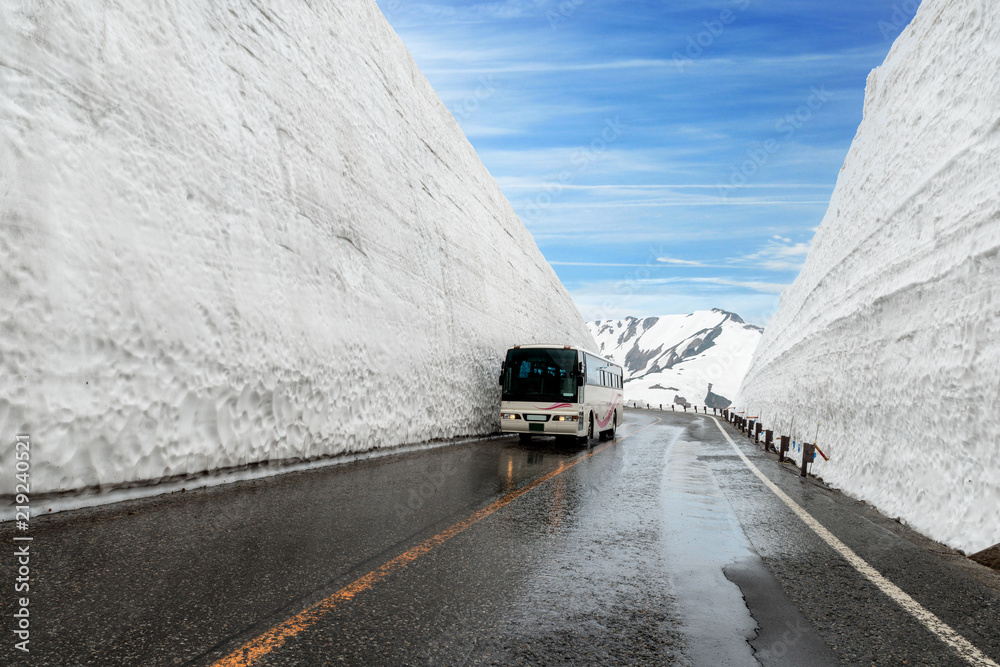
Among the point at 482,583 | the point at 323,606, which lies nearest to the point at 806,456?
the point at 482,583

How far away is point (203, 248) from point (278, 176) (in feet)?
11.4

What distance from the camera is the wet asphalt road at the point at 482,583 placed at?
3.19m

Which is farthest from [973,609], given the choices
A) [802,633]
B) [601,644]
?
[601,644]

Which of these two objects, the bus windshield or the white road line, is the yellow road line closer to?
the white road line

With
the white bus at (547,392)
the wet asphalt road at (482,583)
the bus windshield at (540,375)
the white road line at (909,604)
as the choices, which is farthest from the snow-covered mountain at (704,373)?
the wet asphalt road at (482,583)

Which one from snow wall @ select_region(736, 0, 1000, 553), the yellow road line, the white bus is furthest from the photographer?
the white bus

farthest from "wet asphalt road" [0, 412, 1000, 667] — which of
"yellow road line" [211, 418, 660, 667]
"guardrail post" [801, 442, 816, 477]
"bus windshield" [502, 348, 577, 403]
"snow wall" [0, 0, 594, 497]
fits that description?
"bus windshield" [502, 348, 577, 403]

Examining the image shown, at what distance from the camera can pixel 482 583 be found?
4.28m

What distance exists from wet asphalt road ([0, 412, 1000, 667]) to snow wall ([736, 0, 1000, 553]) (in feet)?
3.75

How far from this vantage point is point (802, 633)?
3.55 metres

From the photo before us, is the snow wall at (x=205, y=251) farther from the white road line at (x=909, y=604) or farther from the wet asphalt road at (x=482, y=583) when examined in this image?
the white road line at (x=909, y=604)

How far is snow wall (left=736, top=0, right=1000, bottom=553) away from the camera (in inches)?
284

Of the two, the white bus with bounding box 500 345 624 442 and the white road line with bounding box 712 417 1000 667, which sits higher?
the white bus with bounding box 500 345 624 442

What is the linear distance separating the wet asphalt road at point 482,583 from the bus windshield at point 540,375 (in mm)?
8813
